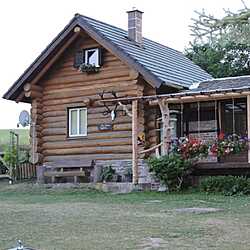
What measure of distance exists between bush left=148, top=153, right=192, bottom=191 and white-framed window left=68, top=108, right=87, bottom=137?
509 cm

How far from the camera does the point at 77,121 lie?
2377cm

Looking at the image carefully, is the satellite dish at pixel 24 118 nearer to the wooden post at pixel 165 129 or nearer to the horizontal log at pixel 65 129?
the horizontal log at pixel 65 129

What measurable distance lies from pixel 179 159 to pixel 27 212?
21.3 ft

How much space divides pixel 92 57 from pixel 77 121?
2.66 metres

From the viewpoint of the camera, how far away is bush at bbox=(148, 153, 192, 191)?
1878cm

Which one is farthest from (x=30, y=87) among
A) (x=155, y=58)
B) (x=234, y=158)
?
(x=234, y=158)

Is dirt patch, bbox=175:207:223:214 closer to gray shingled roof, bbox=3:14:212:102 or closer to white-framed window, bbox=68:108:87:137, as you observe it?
gray shingled roof, bbox=3:14:212:102

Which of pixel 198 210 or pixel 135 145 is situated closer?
pixel 198 210

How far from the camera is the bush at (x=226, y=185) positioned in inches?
697

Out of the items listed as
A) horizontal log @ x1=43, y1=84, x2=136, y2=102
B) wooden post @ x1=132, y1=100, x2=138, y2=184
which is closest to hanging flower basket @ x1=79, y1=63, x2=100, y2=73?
horizontal log @ x1=43, y1=84, x2=136, y2=102

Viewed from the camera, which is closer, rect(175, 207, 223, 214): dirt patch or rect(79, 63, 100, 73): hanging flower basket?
rect(175, 207, 223, 214): dirt patch

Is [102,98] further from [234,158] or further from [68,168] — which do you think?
[234,158]

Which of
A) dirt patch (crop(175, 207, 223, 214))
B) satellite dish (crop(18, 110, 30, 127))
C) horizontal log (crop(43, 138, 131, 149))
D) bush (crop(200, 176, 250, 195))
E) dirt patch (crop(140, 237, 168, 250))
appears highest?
satellite dish (crop(18, 110, 30, 127))

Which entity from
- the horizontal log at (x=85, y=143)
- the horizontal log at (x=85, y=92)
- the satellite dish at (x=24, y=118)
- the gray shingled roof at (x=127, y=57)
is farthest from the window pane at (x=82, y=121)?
the satellite dish at (x=24, y=118)
